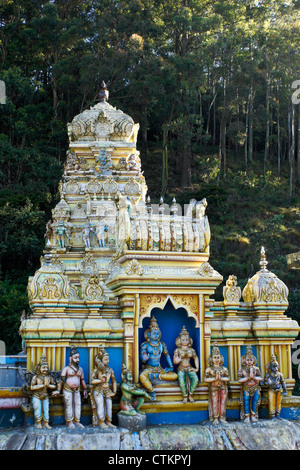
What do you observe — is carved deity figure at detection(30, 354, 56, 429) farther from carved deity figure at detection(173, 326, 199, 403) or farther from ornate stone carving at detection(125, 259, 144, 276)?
carved deity figure at detection(173, 326, 199, 403)

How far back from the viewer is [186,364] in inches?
325

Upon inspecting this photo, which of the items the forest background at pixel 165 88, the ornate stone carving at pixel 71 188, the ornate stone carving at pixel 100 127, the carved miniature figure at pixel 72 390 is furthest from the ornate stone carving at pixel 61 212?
the forest background at pixel 165 88

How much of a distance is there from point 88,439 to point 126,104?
2994 centimetres

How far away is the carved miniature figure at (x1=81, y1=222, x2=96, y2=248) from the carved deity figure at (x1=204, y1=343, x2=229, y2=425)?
7.67 metres

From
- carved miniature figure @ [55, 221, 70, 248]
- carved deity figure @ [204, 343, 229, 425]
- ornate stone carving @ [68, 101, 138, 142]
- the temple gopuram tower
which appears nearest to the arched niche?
the temple gopuram tower

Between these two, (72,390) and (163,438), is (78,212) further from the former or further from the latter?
(163,438)

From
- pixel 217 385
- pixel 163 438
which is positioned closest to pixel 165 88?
pixel 217 385

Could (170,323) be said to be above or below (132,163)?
below

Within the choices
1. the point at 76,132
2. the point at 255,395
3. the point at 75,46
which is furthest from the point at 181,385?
the point at 75,46

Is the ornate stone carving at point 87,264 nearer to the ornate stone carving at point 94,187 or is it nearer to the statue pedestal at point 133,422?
the ornate stone carving at point 94,187

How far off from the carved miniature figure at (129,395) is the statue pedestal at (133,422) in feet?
0.18

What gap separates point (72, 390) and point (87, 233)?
26.5 feet

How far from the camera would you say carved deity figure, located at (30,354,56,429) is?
7.45 metres

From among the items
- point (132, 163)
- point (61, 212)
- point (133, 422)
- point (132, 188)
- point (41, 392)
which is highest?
point (132, 163)
